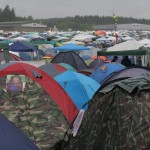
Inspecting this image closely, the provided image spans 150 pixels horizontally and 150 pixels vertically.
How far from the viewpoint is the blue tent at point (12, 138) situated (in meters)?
4.75

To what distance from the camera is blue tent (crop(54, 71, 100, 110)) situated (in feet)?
21.0

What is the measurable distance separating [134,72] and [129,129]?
2740 millimetres

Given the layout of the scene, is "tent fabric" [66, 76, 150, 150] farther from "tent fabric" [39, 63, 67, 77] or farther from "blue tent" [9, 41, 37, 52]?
"blue tent" [9, 41, 37, 52]

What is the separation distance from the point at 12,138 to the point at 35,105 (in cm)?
70

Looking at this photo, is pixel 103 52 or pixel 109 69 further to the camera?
pixel 103 52

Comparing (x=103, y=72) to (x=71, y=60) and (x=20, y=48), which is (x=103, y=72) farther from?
(x=20, y=48)

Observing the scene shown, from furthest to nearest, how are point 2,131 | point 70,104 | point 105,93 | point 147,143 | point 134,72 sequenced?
1. point 134,72
2. point 70,104
3. point 2,131
4. point 105,93
5. point 147,143

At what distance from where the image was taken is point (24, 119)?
5184 millimetres

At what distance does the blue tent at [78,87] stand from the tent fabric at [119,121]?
1.68 m

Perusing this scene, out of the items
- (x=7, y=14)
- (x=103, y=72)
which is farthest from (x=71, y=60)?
(x=7, y=14)

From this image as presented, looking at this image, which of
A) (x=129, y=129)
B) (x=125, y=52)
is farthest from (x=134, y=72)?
(x=125, y=52)

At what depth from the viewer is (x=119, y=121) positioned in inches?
162

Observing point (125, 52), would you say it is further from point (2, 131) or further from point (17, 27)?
point (17, 27)

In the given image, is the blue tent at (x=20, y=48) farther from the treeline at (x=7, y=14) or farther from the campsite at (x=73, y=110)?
the treeline at (x=7, y=14)
